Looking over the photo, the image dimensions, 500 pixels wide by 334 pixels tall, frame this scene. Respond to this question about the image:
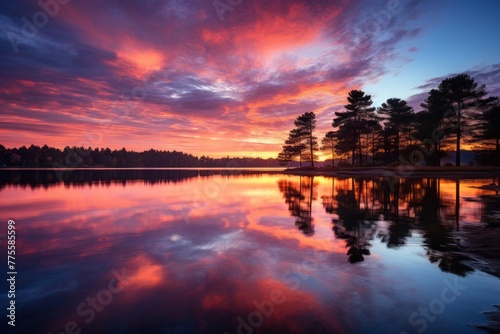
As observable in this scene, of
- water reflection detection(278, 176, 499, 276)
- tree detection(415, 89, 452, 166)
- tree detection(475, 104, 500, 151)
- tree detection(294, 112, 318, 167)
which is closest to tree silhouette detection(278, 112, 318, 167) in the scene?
tree detection(294, 112, 318, 167)

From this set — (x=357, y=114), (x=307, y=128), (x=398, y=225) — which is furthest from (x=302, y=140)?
(x=398, y=225)

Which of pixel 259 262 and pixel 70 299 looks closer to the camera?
pixel 70 299

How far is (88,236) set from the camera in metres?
10.9

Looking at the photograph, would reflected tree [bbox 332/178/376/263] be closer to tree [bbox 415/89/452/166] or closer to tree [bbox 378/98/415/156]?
tree [bbox 415/89/452/166]

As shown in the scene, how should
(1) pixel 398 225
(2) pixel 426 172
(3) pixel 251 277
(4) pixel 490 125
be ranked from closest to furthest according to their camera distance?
(3) pixel 251 277
(1) pixel 398 225
(4) pixel 490 125
(2) pixel 426 172

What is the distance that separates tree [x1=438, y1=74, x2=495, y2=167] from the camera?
4748 cm

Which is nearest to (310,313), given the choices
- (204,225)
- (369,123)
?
(204,225)

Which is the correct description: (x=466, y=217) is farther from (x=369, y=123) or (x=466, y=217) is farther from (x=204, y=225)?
(x=369, y=123)

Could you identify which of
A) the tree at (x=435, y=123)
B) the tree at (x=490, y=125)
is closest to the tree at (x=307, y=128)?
the tree at (x=435, y=123)

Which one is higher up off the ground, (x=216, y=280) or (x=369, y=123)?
(x=369, y=123)

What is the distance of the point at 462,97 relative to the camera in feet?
159

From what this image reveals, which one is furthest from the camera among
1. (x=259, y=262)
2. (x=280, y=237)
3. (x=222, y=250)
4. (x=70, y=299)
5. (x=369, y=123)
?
(x=369, y=123)

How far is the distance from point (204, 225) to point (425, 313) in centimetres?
1002

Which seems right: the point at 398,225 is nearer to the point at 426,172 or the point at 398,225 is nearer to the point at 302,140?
the point at 426,172
